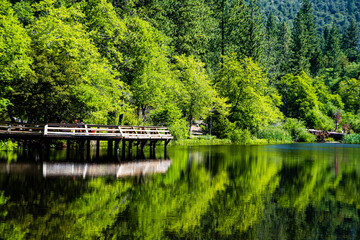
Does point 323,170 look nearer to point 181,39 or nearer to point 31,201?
point 31,201

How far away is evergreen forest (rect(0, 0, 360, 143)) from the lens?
103 ft

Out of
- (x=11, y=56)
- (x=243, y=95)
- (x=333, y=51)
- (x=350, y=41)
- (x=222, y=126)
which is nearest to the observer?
(x=11, y=56)

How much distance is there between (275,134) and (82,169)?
46.5 metres

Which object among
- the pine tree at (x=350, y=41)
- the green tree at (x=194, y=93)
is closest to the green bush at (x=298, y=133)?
the green tree at (x=194, y=93)

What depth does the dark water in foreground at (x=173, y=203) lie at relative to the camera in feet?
32.6

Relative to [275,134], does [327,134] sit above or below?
above

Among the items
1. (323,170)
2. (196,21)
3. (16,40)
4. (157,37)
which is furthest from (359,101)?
(16,40)

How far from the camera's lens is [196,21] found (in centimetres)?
6147

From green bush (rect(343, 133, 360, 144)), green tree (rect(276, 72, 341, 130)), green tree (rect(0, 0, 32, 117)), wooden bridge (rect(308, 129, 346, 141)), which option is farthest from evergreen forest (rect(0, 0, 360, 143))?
green bush (rect(343, 133, 360, 144))

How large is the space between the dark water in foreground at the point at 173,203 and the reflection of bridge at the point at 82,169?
50mm

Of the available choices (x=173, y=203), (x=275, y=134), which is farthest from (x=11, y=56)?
(x=275, y=134)

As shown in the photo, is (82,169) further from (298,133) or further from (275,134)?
(298,133)

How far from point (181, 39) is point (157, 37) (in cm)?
1699

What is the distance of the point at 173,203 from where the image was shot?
1316cm
